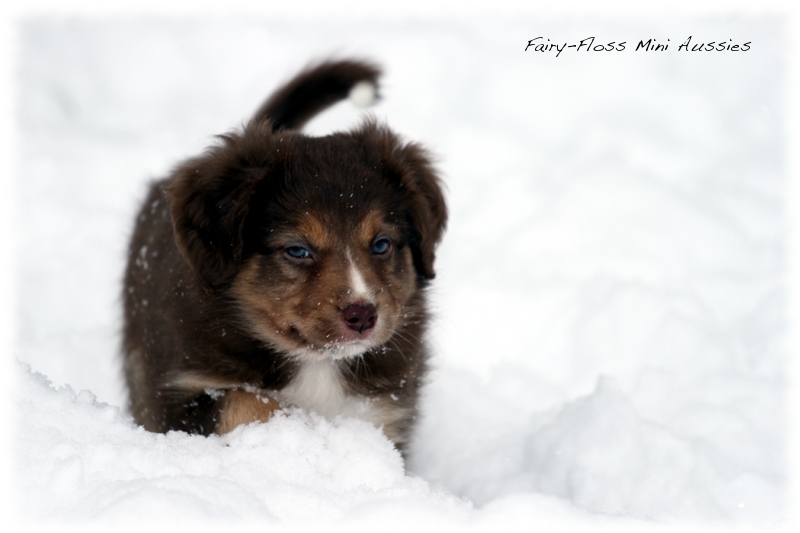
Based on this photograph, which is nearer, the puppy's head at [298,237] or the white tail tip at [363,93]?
the puppy's head at [298,237]

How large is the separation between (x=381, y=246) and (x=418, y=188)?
342 millimetres

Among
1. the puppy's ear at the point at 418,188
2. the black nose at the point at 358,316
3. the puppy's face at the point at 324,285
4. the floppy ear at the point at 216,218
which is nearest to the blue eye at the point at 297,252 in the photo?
the puppy's face at the point at 324,285

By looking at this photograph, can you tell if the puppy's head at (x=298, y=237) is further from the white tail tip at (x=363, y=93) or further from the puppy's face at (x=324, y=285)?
the white tail tip at (x=363, y=93)

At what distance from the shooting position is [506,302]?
17.7 ft

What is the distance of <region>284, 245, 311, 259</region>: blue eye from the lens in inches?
128

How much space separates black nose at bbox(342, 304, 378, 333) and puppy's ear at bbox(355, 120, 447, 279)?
0.62 m

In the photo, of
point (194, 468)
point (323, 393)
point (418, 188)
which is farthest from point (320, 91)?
point (194, 468)

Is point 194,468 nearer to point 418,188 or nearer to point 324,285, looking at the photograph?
point 324,285

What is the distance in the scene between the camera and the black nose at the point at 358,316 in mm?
3055

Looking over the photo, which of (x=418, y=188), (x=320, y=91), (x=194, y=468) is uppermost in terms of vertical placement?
(x=320, y=91)

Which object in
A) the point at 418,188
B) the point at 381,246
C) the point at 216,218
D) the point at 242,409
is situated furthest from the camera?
the point at 418,188

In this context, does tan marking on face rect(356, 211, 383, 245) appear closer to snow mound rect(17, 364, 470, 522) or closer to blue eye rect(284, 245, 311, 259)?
blue eye rect(284, 245, 311, 259)

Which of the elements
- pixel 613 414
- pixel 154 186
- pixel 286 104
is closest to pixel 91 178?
pixel 154 186

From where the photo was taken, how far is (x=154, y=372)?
371 centimetres
